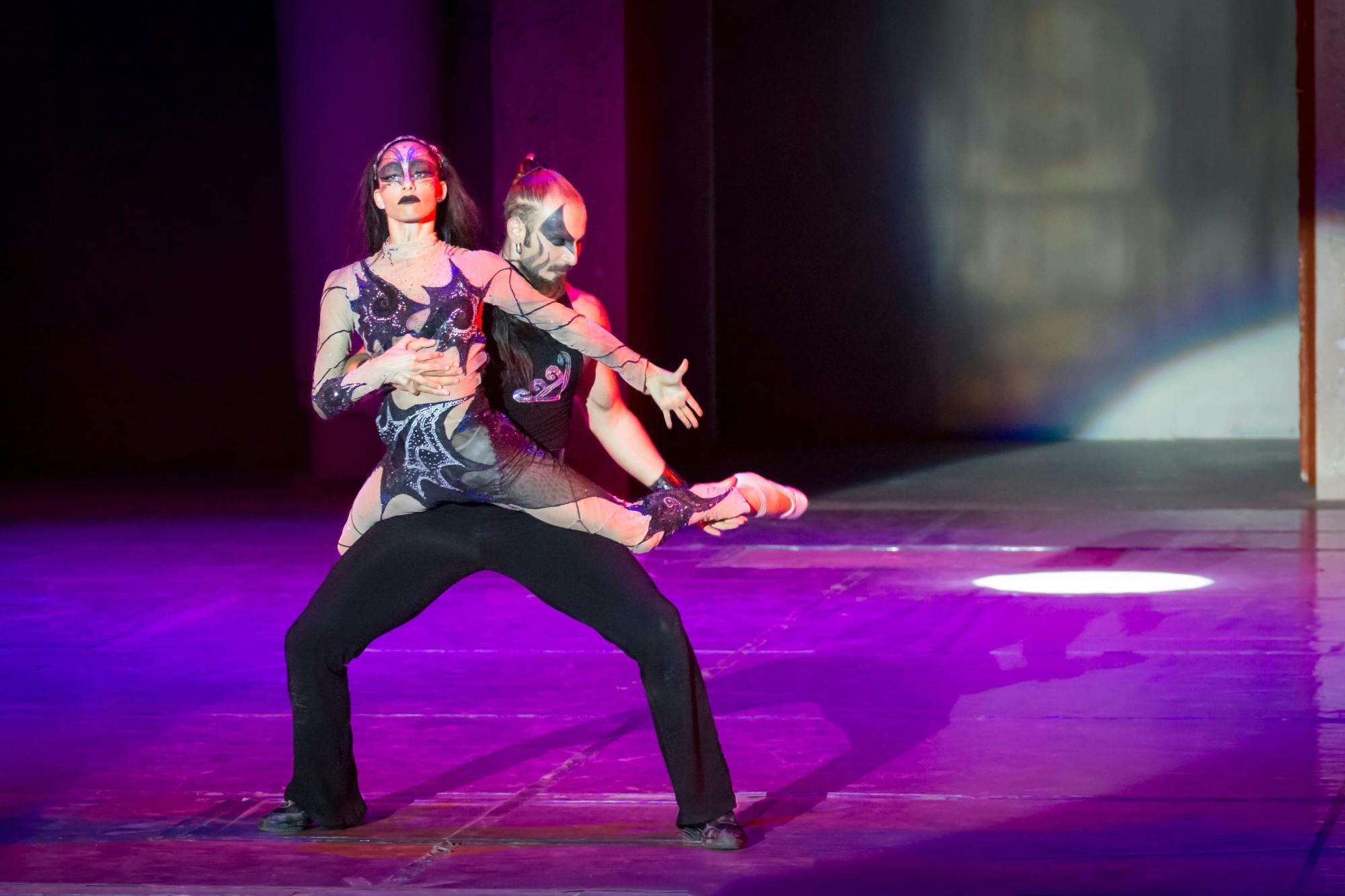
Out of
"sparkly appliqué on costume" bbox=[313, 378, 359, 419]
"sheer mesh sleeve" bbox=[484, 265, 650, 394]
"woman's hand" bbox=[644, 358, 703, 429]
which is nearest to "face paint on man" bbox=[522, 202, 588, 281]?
"sheer mesh sleeve" bbox=[484, 265, 650, 394]

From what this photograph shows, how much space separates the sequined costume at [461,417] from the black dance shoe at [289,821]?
2.85ft

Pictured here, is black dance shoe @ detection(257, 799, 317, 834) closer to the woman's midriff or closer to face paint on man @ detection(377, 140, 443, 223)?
the woman's midriff

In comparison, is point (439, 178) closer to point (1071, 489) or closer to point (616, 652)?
point (616, 652)

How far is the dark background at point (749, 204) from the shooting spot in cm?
1534

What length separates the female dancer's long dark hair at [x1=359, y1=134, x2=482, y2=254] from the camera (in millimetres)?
5348

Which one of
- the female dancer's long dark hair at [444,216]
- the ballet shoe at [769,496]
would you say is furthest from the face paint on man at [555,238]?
the ballet shoe at [769,496]

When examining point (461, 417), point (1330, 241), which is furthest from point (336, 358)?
point (1330, 241)

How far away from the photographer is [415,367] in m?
5.00

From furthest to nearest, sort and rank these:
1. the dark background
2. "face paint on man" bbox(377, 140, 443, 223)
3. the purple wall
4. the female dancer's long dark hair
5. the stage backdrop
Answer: the stage backdrop
the dark background
the purple wall
the female dancer's long dark hair
"face paint on man" bbox(377, 140, 443, 223)

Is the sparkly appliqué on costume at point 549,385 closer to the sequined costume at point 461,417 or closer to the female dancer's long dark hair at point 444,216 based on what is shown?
the sequined costume at point 461,417

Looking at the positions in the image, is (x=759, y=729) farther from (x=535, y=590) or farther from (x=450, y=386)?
(x=450, y=386)

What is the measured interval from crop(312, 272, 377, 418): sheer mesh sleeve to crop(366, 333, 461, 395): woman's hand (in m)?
0.05

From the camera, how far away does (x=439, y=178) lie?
17.4 ft

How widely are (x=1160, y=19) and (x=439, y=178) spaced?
13.2m
